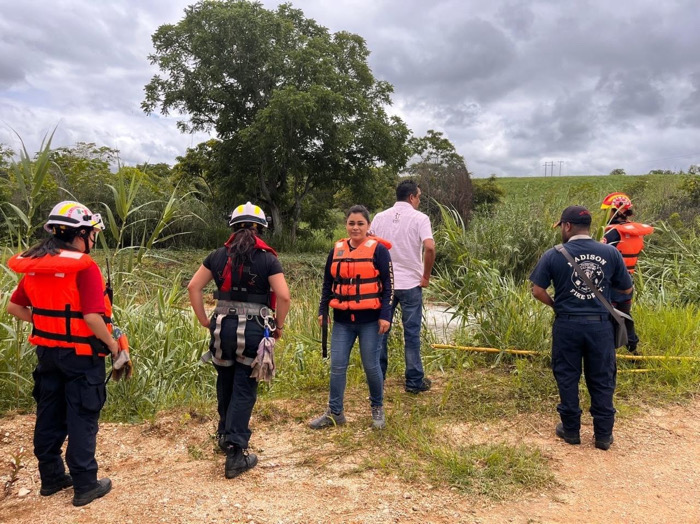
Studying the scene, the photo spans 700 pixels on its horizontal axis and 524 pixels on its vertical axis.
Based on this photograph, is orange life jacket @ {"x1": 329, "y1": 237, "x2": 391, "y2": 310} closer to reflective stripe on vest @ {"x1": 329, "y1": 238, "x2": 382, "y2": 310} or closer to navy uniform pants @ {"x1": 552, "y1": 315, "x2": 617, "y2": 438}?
reflective stripe on vest @ {"x1": 329, "y1": 238, "x2": 382, "y2": 310}

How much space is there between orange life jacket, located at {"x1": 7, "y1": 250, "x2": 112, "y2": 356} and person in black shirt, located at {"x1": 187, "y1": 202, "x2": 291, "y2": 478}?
638 millimetres

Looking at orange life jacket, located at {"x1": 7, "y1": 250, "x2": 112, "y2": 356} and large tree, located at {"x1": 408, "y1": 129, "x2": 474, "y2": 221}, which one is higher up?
large tree, located at {"x1": 408, "y1": 129, "x2": 474, "y2": 221}

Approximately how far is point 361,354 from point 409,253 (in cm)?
109

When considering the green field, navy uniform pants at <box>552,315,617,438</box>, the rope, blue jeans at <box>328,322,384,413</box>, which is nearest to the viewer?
the green field

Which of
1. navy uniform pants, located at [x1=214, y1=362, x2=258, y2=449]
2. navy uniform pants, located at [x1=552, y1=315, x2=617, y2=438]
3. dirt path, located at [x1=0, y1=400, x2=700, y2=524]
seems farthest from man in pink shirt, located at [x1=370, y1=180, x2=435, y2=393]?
navy uniform pants, located at [x1=214, y1=362, x2=258, y2=449]

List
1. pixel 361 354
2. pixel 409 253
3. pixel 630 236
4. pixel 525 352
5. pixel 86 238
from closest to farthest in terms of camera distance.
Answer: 1. pixel 86 238
2. pixel 361 354
3. pixel 409 253
4. pixel 525 352
5. pixel 630 236

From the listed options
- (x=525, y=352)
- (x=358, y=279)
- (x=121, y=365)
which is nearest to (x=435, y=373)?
(x=525, y=352)

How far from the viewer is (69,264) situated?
2689mm

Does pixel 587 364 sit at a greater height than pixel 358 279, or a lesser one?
lesser

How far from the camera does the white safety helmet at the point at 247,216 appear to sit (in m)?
3.12

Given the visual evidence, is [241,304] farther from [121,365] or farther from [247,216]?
[121,365]

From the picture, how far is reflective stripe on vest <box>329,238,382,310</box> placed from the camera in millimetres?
3598

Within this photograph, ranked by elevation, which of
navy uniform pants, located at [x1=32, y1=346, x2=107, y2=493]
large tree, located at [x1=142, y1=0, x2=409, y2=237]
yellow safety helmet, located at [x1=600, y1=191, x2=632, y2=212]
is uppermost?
large tree, located at [x1=142, y1=0, x2=409, y2=237]

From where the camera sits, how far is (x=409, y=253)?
441cm
